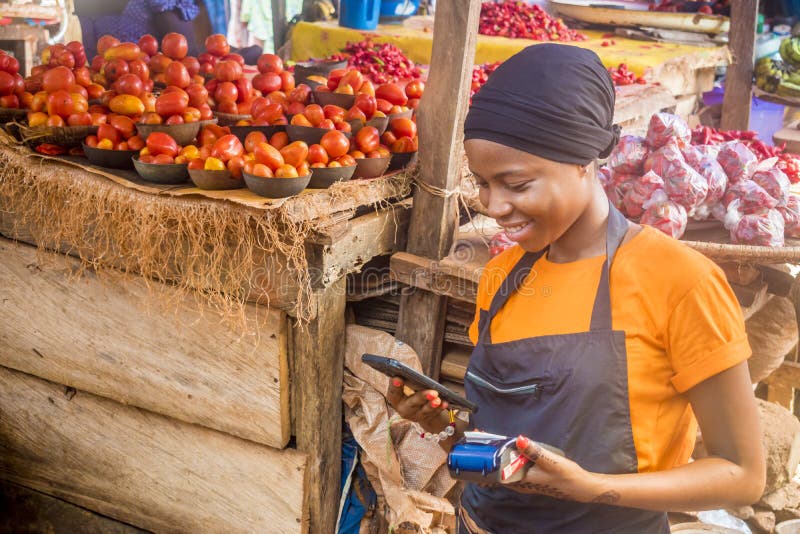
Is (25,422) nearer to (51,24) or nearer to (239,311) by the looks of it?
(239,311)

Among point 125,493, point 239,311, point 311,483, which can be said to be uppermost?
point 239,311

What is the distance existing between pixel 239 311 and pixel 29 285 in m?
1.15

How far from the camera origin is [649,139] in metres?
2.88

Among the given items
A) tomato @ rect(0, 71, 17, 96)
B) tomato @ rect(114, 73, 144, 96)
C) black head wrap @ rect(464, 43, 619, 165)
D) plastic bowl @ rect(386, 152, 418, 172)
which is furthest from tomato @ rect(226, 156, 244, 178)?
tomato @ rect(0, 71, 17, 96)

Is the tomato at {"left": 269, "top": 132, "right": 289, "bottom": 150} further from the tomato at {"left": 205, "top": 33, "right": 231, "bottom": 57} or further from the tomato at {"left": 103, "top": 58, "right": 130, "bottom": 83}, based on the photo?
the tomato at {"left": 205, "top": 33, "right": 231, "bottom": 57}

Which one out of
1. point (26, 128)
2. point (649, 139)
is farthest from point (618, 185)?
point (26, 128)

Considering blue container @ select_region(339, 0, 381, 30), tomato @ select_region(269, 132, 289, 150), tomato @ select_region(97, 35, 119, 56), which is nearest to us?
tomato @ select_region(269, 132, 289, 150)

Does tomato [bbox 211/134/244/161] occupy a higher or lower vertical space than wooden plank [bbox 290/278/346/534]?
higher

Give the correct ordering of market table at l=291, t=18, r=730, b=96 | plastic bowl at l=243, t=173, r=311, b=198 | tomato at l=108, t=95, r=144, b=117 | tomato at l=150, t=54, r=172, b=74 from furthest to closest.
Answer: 1. market table at l=291, t=18, r=730, b=96
2. tomato at l=150, t=54, r=172, b=74
3. tomato at l=108, t=95, r=144, b=117
4. plastic bowl at l=243, t=173, r=311, b=198

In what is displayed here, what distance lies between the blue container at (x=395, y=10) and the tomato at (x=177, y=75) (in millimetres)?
3846

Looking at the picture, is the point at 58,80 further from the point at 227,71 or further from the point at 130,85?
the point at 227,71

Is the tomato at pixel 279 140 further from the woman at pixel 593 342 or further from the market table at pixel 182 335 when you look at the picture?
the woman at pixel 593 342

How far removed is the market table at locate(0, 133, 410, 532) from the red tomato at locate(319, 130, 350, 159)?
0.13 m

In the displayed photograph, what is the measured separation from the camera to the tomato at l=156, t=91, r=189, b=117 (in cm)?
270
